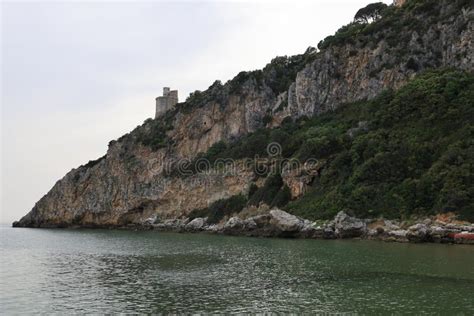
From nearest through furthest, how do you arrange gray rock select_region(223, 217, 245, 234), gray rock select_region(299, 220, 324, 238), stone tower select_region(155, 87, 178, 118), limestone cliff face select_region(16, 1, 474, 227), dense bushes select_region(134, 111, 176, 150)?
gray rock select_region(299, 220, 324, 238), gray rock select_region(223, 217, 245, 234), limestone cliff face select_region(16, 1, 474, 227), dense bushes select_region(134, 111, 176, 150), stone tower select_region(155, 87, 178, 118)

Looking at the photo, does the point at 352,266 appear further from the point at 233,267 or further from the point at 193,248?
the point at 193,248

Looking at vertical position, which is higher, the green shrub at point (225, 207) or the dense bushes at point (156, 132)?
the dense bushes at point (156, 132)

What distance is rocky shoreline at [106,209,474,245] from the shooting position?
1781 inches

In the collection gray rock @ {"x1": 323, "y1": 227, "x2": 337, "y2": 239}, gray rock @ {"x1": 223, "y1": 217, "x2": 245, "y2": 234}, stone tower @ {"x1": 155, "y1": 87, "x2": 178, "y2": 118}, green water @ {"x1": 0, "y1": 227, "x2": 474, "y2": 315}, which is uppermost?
stone tower @ {"x1": 155, "y1": 87, "x2": 178, "y2": 118}

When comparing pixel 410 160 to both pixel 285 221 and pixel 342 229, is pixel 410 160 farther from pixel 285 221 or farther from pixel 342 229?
pixel 285 221

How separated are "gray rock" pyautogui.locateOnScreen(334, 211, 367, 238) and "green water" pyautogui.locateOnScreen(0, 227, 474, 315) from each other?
28.2 ft

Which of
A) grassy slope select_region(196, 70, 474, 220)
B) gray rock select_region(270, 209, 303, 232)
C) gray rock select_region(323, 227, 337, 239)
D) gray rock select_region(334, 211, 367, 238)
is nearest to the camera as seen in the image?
grassy slope select_region(196, 70, 474, 220)

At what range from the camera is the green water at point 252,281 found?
70.4 feet

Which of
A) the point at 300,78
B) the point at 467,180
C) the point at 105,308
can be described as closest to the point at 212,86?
the point at 300,78

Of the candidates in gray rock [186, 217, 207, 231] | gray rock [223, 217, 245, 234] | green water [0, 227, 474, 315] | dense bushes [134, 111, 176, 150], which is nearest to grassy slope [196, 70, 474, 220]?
gray rock [223, 217, 245, 234]

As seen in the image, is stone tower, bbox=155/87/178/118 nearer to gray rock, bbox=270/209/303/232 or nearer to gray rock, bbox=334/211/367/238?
gray rock, bbox=270/209/303/232

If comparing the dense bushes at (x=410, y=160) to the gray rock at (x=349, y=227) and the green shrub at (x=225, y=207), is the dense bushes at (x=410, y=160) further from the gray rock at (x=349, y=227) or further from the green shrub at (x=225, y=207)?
the green shrub at (x=225, y=207)

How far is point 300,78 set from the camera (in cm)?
9188

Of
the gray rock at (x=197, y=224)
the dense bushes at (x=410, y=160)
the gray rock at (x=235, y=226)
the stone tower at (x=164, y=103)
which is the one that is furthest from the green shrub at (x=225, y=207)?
the stone tower at (x=164, y=103)
